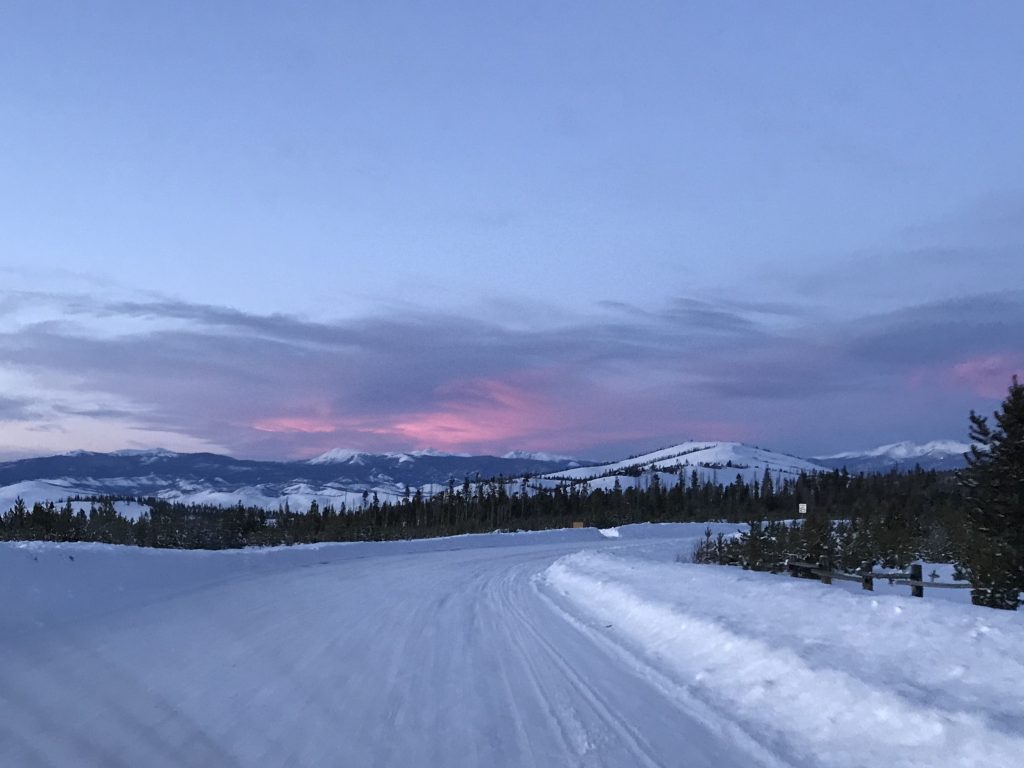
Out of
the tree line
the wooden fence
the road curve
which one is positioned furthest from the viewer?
the tree line

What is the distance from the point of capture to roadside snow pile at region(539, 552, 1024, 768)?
595 centimetres

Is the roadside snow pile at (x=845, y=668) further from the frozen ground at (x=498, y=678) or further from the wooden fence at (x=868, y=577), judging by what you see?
the wooden fence at (x=868, y=577)

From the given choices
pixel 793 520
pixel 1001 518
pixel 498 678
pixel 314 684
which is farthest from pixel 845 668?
pixel 793 520

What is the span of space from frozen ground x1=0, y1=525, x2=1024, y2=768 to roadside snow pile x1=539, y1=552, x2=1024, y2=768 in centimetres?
3

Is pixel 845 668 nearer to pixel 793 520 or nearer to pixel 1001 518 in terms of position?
pixel 1001 518

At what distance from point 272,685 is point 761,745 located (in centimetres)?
488

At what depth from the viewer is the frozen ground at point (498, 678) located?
582 cm

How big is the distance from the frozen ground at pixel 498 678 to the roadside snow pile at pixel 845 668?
1.2 inches

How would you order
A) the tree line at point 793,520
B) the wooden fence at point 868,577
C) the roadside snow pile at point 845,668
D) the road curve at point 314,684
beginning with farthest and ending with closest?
the tree line at point 793,520 < the wooden fence at point 868,577 < the roadside snow pile at point 845,668 < the road curve at point 314,684

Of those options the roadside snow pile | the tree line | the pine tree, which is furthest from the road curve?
the tree line

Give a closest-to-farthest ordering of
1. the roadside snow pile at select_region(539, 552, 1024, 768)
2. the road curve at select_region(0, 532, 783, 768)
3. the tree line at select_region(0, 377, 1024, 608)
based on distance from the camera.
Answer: the road curve at select_region(0, 532, 783, 768)
the roadside snow pile at select_region(539, 552, 1024, 768)
the tree line at select_region(0, 377, 1024, 608)

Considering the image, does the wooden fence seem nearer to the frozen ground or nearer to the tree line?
the tree line

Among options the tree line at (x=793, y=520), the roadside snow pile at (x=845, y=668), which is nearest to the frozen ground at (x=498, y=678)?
the roadside snow pile at (x=845, y=668)

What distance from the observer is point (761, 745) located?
6.24 m
